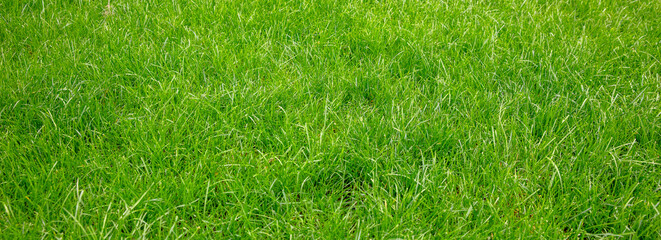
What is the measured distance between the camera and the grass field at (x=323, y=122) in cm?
195

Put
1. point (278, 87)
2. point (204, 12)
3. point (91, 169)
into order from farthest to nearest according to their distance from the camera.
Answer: point (204, 12) < point (278, 87) < point (91, 169)

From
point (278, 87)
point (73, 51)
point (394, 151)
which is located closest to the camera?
point (394, 151)

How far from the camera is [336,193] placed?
2.17 meters

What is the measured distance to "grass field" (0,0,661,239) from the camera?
195 cm

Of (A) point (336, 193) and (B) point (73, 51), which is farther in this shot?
(B) point (73, 51)

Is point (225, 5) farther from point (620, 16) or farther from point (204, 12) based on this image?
point (620, 16)

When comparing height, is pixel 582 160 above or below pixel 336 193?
above

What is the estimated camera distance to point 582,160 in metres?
2.24

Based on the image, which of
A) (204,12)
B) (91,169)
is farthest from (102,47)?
(91,169)

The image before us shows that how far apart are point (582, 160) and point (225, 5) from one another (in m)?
2.76

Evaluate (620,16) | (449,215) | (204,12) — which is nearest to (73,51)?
(204,12)

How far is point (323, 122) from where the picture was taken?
257 centimetres

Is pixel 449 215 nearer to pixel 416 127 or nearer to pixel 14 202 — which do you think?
pixel 416 127

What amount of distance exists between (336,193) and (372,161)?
23 centimetres
